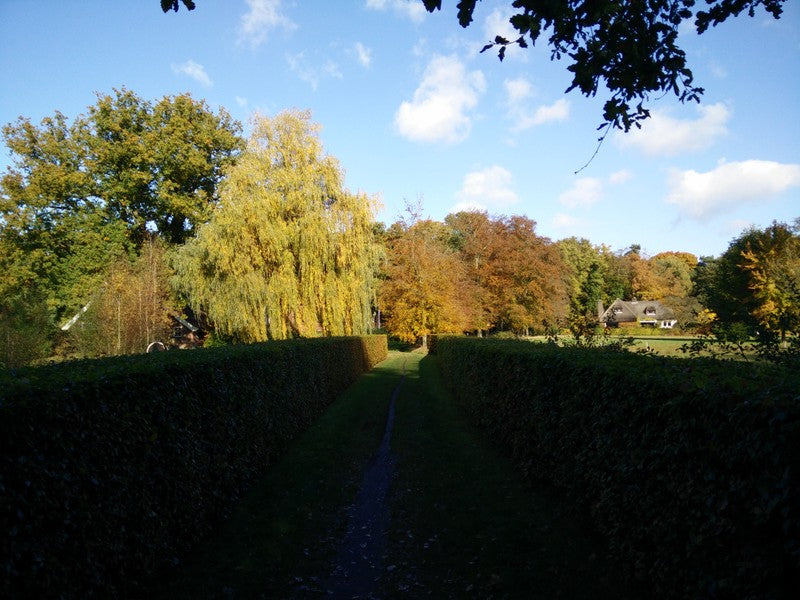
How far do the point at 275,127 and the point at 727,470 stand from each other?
78.1ft

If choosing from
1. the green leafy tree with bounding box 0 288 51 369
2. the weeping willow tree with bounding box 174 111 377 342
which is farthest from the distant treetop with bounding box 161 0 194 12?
the green leafy tree with bounding box 0 288 51 369

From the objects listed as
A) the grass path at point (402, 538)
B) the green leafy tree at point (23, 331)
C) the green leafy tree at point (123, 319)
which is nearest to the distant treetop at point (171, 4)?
the grass path at point (402, 538)

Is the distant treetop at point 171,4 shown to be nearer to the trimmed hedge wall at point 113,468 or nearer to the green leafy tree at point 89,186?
the trimmed hedge wall at point 113,468

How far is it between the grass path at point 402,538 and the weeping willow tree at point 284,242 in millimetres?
13274

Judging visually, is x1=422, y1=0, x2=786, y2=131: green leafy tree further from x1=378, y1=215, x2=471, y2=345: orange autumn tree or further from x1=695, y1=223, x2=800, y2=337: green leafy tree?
x1=378, y1=215, x2=471, y2=345: orange autumn tree

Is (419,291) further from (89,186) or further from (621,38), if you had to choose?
(621,38)

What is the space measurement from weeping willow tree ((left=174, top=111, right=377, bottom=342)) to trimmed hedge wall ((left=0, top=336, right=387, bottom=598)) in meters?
14.6

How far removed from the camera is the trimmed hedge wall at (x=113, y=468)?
3074 millimetres

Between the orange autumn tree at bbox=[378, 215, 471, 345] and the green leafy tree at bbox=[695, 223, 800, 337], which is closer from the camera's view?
the green leafy tree at bbox=[695, 223, 800, 337]

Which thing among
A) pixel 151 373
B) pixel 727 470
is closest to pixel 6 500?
pixel 151 373

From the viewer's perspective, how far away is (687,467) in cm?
347

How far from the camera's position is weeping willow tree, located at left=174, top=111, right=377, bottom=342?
21.7m

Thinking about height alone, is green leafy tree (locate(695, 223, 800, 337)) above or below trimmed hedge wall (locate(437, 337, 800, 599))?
above

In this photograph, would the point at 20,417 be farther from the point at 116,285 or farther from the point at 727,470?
the point at 116,285
